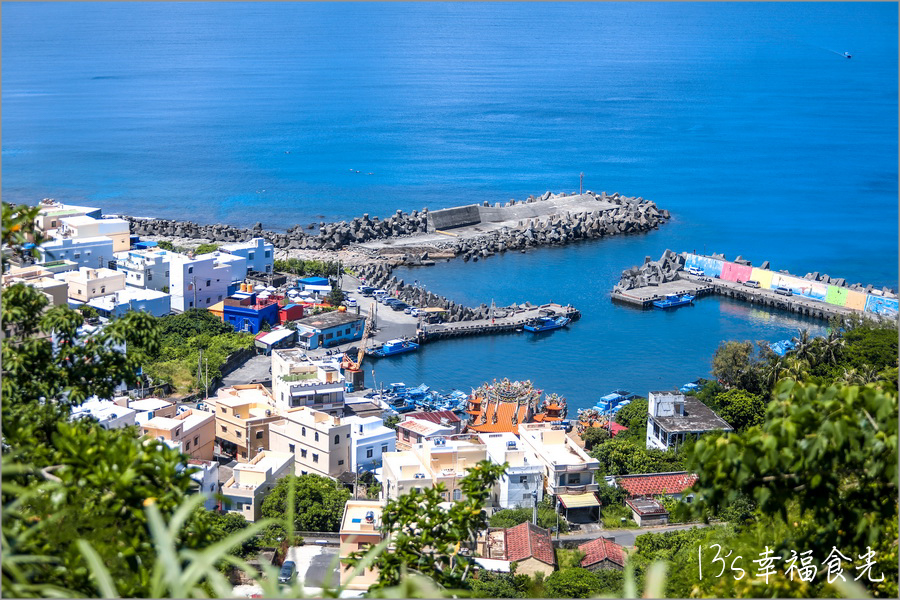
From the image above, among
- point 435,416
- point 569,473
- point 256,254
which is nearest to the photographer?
point 569,473

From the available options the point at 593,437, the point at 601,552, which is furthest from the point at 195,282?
the point at 601,552

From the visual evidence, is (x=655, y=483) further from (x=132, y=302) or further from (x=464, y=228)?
(x=464, y=228)

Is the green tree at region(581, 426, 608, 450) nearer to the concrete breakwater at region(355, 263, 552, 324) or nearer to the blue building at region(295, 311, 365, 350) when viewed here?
the blue building at region(295, 311, 365, 350)

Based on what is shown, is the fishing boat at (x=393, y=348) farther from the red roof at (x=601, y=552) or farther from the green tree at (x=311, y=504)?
the red roof at (x=601, y=552)

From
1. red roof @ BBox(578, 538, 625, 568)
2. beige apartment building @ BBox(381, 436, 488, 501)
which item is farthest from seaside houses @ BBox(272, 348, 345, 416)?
red roof @ BBox(578, 538, 625, 568)

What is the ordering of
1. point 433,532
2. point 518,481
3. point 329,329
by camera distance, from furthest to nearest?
point 329,329
point 518,481
point 433,532

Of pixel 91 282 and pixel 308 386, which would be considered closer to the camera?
pixel 308 386

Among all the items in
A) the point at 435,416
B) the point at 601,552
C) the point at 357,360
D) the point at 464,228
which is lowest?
the point at 601,552
